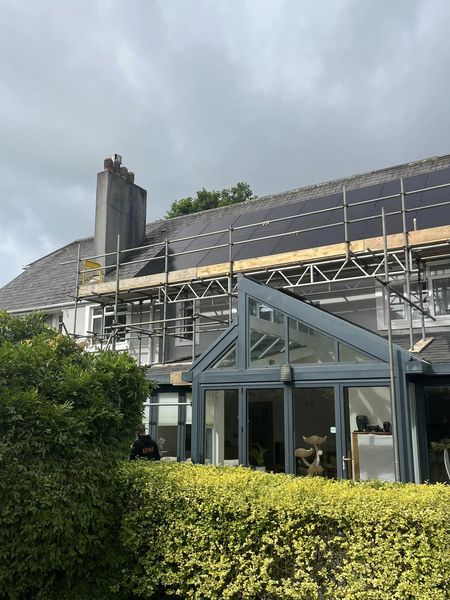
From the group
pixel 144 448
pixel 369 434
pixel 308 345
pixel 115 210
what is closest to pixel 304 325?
pixel 308 345

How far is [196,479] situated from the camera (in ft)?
16.5

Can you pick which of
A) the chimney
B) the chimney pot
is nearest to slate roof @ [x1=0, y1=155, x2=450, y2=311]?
the chimney

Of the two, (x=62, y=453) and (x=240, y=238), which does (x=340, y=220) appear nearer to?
(x=240, y=238)

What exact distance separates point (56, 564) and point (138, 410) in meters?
1.70

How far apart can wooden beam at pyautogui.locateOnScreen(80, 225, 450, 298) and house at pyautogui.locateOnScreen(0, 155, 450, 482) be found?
1.3 inches

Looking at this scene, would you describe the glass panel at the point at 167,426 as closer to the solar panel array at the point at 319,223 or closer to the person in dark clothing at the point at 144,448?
the person in dark clothing at the point at 144,448

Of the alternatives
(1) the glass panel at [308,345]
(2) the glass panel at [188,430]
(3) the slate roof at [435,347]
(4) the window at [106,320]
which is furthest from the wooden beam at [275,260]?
(2) the glass panel at [188,430]

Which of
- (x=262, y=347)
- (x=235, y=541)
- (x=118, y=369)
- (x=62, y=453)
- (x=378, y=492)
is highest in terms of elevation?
(x=262, y=347)

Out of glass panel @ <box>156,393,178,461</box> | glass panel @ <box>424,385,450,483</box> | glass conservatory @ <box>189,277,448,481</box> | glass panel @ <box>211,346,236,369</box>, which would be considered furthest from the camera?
glass panel @ <box>156,393,178,461</box>

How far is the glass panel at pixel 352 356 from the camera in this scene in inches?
333

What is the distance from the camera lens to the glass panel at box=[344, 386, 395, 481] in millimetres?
8367

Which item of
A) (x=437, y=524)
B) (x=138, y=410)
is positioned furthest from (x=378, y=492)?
(x=138, y=410)

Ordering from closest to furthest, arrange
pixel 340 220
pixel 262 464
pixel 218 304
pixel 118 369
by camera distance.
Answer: pixel 118 369
pixel 262 464
pixel 340 220
pixel 218 304

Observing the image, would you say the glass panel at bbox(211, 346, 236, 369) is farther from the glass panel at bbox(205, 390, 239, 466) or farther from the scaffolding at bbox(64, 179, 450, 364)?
the scaffolding at bbox(64, 179, 450, 364)
